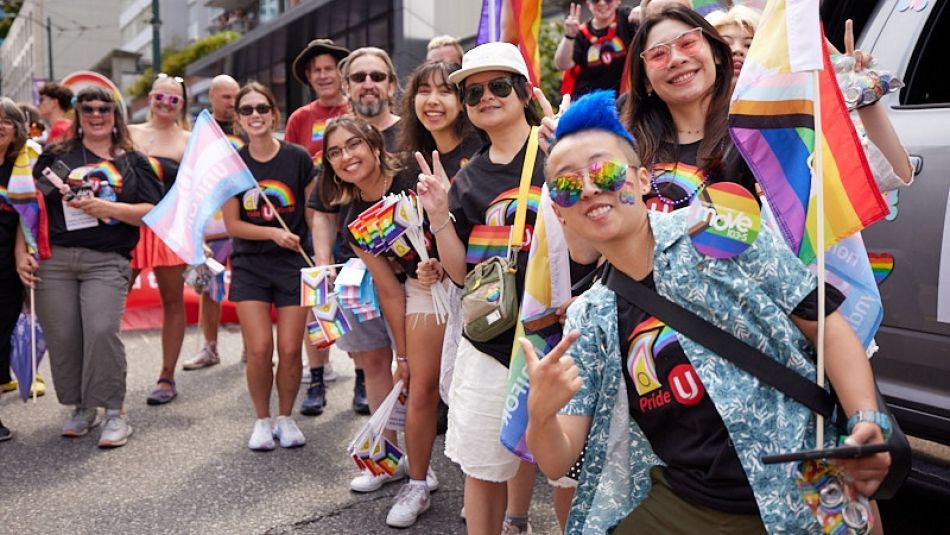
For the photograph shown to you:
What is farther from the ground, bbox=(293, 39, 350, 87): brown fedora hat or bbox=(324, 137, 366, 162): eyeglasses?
bbox=(293, 39, 350, 87): brown fedora hat

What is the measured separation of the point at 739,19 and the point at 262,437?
329 centimetres

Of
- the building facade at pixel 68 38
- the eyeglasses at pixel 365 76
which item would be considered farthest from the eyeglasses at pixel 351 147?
the building facade at pixel 68 38

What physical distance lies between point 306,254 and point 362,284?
115 centimetres

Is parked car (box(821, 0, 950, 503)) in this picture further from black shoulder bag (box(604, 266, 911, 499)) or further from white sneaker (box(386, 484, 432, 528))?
white sneaker (box(386, 484, 432, 528))

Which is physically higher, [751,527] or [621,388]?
[621,388]

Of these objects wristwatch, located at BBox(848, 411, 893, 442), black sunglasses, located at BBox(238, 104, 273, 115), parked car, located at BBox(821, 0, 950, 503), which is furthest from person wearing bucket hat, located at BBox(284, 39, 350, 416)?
wristwatch, located at BBox(848, 411, 893, 442)

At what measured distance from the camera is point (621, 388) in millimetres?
2170

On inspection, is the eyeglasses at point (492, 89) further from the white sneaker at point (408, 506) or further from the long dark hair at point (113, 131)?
the long dark hair at point (113, 131)

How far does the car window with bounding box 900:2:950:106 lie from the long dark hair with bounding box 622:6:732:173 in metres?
0.85

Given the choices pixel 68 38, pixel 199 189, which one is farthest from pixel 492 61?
pixel 68 38

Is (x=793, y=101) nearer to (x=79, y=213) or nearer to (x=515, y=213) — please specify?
(x=515, y=213)

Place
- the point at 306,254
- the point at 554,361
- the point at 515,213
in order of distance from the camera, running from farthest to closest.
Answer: the point at 306,254 < the point at 515,213 < the point at 554,361

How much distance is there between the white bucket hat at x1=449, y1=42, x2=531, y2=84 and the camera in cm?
322

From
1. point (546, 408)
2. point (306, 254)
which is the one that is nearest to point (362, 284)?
point (306, 254)
